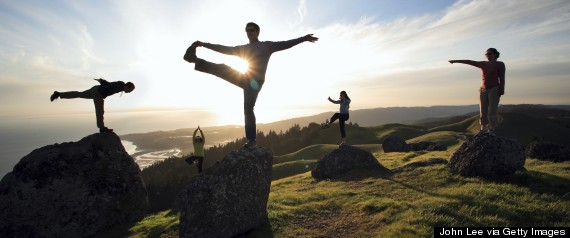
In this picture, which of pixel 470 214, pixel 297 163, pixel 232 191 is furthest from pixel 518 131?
pixel 232 191

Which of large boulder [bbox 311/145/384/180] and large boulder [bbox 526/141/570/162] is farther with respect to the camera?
large boulder [bbox 311/145/384/180]

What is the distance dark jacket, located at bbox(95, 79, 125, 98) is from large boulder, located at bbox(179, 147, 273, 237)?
6.66 meters

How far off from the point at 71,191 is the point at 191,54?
956cm

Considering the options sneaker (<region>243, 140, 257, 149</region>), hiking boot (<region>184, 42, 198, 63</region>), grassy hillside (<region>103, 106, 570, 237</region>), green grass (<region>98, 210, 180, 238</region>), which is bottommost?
green grass (<region>98, 210, 180, 238</region>)

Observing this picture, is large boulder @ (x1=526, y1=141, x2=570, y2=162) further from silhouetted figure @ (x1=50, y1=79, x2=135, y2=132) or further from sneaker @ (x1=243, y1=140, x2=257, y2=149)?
silhouetted figure @ (x1=50, y1=79, x2=135, y2=132)

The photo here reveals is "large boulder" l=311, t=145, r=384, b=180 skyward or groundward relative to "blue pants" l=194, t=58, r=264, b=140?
groundward

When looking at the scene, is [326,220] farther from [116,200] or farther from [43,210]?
[43,210]

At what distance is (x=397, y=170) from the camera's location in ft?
63.7

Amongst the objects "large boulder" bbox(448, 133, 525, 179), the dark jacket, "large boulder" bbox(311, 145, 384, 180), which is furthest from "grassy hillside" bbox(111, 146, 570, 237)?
the dark jacket

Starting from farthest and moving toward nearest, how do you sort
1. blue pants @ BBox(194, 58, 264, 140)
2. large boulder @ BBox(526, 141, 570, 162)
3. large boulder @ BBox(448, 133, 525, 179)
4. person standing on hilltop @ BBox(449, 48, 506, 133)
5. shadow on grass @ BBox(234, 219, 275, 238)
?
large boulder @ BBox(526, 141, 570, 162), large boulder @ BBox(448, 133, 525, 179), person standing on hilltop @ BBox(449, 48, 506, 133), shadow on grass @ BBox(234, 219, 275, 238), blue pants @ BBox(194, 58, 264, 140)

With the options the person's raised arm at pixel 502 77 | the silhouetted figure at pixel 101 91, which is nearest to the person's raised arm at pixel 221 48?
the silhouetted figure at pixel 101 91

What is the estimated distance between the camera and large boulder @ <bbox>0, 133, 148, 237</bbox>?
1276cm

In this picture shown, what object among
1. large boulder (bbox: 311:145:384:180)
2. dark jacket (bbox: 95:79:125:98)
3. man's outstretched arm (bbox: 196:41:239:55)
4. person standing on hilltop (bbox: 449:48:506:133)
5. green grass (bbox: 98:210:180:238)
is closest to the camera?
man's outstretched arm (bbox: 196:41:239:55)

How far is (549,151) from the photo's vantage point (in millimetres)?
19969
